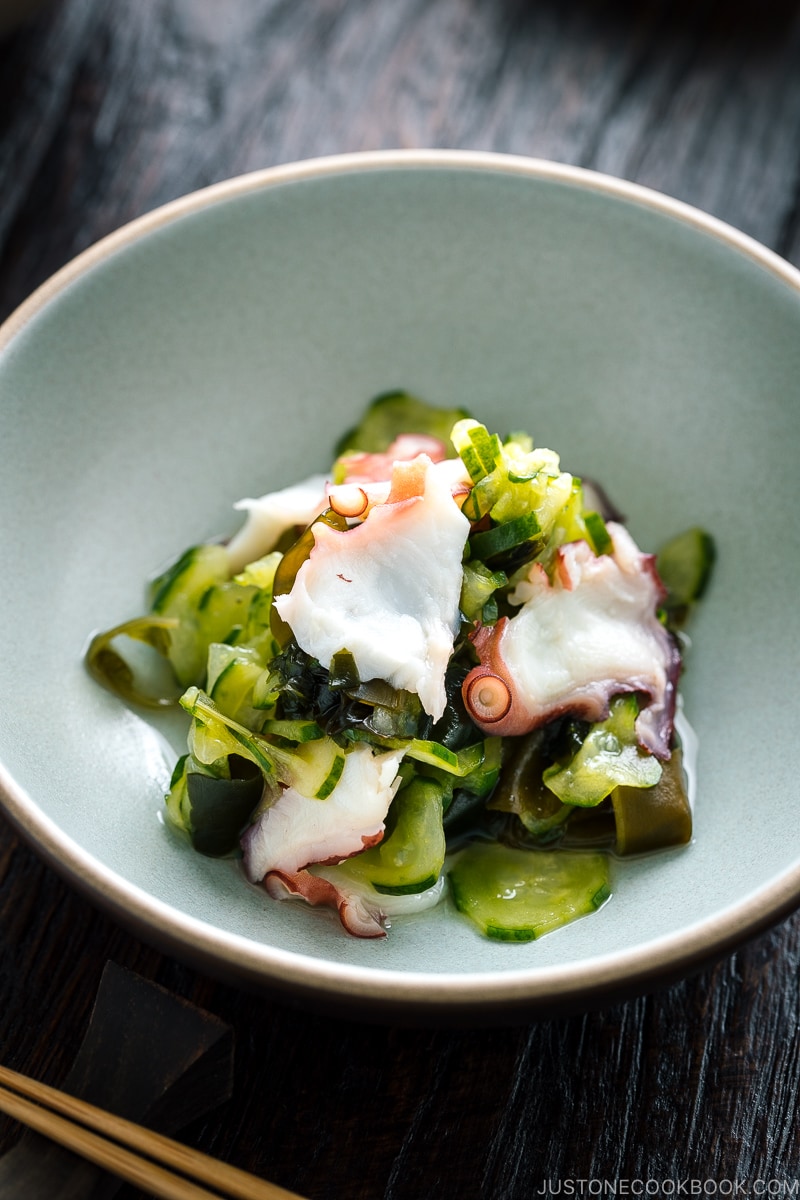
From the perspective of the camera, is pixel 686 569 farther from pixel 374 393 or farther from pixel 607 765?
pixel 374 393

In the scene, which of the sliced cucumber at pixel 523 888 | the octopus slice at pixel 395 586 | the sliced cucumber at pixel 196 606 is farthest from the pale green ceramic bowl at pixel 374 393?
the octopus slice at pixel 395 586

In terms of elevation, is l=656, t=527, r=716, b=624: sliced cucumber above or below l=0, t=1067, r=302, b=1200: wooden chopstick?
above

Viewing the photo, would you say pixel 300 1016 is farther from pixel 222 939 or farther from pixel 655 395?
pixel 655 395

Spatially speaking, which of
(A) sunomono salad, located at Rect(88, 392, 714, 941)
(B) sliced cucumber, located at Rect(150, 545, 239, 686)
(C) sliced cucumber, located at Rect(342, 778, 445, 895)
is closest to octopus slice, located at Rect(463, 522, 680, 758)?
(A) sunomono salad, located at Rect(88, 392, 714, 941)

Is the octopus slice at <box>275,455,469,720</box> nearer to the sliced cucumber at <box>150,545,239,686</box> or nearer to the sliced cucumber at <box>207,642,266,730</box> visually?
the sliced cucumber at <box>207,642,266,730</box>

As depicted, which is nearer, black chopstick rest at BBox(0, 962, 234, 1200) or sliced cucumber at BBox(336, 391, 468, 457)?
black chopstick rest at BBox(0, 962, 234, 1200)

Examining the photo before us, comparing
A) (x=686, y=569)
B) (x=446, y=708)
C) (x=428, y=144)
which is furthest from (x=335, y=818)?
(x=428, y=144)

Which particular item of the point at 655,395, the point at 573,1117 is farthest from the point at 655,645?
the point at 573,1117
